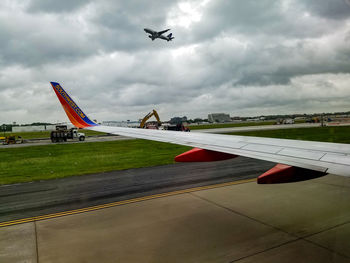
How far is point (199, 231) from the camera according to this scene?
6.73 metres

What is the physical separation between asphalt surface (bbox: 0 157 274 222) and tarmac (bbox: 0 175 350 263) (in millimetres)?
1145

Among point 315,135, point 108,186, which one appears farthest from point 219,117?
point 108,186

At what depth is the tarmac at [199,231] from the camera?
5.62 meters

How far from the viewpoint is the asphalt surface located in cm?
923

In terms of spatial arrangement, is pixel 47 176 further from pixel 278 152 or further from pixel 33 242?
pixel 278 152

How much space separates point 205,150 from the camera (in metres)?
6.62

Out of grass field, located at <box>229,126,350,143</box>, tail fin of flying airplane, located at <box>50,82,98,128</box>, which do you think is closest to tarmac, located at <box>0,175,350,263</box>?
tail fin of flying airplane, located at <box>50,82,98,128</box>

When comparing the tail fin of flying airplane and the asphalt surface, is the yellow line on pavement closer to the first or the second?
the asphalt surface

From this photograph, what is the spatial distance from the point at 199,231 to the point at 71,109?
287 inches

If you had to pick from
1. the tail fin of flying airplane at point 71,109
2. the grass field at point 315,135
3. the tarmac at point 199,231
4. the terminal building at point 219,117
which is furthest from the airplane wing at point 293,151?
the terminal building at point 219,117

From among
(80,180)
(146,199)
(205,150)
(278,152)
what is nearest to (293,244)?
(278,152)

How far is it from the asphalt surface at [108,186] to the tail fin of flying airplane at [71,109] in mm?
2983

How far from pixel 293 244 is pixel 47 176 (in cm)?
1330

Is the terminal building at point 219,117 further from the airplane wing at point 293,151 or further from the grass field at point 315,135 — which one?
the airplane wing at point 293,151
